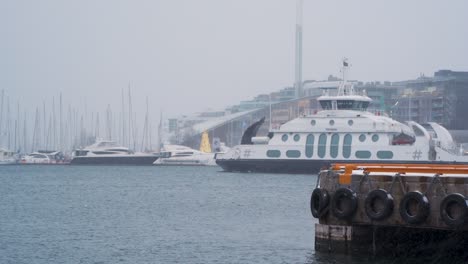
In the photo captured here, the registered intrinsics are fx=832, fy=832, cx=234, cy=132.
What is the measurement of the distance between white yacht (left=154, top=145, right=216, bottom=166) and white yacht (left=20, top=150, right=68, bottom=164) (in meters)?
18.0

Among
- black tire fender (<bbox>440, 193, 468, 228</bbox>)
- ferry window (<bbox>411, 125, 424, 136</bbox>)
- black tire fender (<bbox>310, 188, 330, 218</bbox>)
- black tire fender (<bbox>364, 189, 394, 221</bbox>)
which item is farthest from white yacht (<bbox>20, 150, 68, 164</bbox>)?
black tire fender (<bbox>440, 193, 468, 228</bbox>)

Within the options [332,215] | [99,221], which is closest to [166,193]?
[99,221]

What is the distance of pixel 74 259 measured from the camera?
21.7m

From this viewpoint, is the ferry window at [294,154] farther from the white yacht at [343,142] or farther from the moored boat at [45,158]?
the moored boat at [45,158]

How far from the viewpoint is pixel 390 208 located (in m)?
18.7

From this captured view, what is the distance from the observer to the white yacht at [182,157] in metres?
116

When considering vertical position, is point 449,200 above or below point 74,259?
above

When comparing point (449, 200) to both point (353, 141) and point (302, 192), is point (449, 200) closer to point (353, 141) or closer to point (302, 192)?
point (302, 192)

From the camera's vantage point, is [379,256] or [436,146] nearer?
[379,256]

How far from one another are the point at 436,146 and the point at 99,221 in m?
38.0

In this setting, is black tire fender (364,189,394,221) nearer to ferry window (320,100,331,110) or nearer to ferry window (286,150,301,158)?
ferry window (286,150,301,158)

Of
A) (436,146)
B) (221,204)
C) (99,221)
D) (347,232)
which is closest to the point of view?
(347,232)

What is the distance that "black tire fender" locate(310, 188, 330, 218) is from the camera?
66.5ft

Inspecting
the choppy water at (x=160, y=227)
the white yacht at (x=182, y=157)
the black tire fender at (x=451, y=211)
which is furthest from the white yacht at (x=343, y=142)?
the white yacht at (x=182, y=157)
